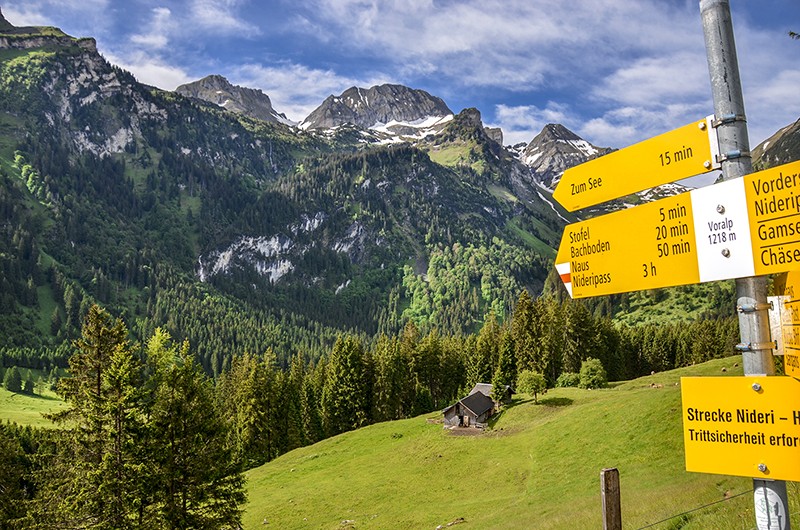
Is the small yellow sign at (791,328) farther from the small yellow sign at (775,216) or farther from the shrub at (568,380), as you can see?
the shrub at (568,380)

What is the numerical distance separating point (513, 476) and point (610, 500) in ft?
127

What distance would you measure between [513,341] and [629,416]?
151ft

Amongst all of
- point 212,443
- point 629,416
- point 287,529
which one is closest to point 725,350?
point 629,416

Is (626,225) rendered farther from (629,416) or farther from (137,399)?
(629,416)

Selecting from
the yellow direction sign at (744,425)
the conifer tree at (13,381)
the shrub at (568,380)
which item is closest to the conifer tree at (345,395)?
the shrub at (568,380)

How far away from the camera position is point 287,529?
39.8 m

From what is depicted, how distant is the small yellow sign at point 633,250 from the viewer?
5.57m

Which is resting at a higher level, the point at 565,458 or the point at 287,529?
the point at 565,458

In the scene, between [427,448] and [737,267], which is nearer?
[737,267]

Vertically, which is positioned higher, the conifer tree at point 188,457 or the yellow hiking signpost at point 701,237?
the yellow hiking signpost at point 701,237

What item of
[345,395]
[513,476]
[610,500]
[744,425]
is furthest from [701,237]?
[345,395]

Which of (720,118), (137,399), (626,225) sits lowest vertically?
(137,399)

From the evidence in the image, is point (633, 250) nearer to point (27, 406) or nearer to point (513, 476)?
point (513, 476)

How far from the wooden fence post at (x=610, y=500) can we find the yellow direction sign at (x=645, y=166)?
159 inches
